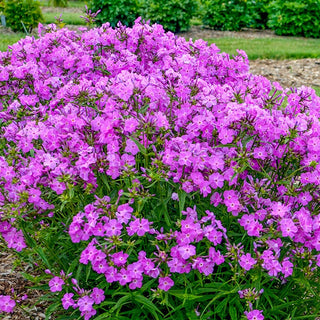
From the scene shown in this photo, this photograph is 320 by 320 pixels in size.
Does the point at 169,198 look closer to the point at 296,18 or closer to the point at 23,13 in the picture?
the point at 23,13

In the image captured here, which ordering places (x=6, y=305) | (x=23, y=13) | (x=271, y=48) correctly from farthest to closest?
(x=23, y=13)
(x=271, y=48)
(x=6, y=305)

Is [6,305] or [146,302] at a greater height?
[146,302]

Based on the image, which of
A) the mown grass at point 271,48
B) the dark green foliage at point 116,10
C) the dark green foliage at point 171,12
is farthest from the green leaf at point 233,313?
the dark green foliage at point 171,12

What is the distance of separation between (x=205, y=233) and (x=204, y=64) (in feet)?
5.37

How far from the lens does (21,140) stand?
8.61ft

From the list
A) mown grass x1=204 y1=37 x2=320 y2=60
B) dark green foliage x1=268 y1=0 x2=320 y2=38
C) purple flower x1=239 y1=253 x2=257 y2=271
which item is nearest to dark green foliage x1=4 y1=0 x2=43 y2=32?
mown grass x1=204 y1=37 x2=320 y2=60

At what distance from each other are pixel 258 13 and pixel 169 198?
14118 millimetres

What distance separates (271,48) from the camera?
11.1 m

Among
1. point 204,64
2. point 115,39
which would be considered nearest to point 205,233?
point 204,64

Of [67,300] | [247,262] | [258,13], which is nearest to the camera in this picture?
[247,262]

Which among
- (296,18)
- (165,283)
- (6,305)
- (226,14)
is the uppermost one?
(226,14)

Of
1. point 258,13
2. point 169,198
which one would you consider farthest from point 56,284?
point 258,13

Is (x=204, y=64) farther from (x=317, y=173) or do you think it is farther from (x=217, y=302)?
(x=217, y=302)

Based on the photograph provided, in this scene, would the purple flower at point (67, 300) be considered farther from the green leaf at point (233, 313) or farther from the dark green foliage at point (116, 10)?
the dark green foliage at point (116, 10)
